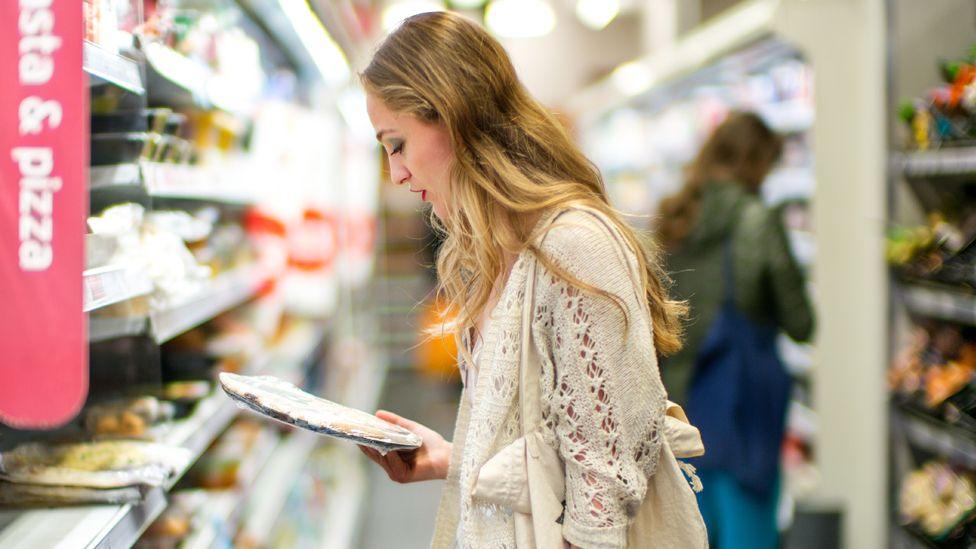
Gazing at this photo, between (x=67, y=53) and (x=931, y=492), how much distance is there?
10.7 ft

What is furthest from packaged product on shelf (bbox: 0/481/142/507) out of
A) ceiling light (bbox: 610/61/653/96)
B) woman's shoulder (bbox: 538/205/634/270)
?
ceiling light (bbox: 610/61/653/96)

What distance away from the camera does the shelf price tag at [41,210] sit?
133cm

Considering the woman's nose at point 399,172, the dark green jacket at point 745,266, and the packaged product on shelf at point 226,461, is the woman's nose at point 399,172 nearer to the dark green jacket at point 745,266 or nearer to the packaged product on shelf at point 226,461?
the packaged product on shelf at point 226,461

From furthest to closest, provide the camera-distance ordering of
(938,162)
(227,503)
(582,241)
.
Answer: (938,162) → (227,503) → (582,241)

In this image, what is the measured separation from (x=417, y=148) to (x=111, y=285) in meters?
0.58

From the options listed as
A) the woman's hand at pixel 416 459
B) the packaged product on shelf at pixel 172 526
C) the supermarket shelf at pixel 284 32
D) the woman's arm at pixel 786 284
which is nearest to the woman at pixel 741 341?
the woman's arm at pixel 786 284

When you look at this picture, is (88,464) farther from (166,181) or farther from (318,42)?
(318,42)

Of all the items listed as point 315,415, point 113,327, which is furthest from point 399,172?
point 113,327

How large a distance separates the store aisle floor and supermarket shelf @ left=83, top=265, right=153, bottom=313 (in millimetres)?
3514

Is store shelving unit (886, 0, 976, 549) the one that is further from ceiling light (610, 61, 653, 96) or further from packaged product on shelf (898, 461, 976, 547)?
ceiling light (610, 61, 653, 96)

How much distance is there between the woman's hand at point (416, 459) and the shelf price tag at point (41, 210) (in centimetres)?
58

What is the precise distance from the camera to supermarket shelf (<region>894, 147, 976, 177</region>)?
3.10 m

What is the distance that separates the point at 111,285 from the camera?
1663 mm

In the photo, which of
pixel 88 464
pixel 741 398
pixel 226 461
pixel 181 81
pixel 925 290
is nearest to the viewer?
pixel 88 464
